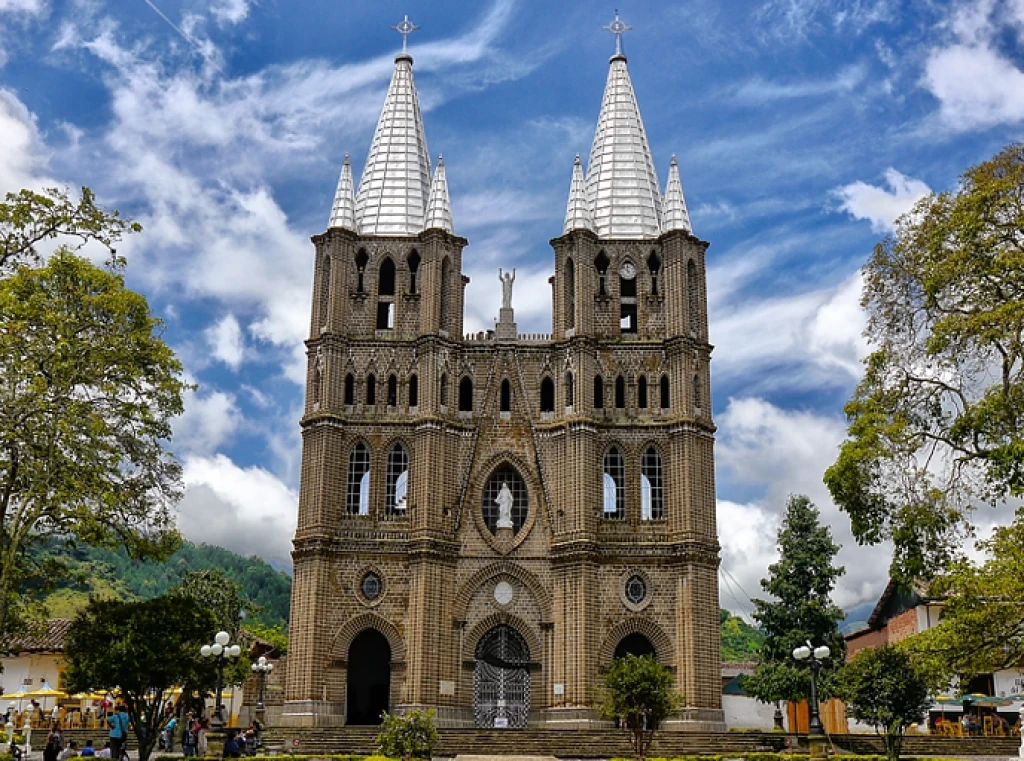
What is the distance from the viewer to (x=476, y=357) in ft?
141

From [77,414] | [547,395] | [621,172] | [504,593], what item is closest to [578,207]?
[621,172]

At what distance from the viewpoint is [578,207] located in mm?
43906

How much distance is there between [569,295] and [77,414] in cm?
2288

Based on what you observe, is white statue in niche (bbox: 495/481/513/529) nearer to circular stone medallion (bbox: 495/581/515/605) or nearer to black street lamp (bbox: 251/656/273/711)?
circular stone medallion (bbox: 495/581/515/605)

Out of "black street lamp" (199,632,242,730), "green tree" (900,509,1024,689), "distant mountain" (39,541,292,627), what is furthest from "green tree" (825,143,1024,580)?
"distant mountain" (39,541,292,627)

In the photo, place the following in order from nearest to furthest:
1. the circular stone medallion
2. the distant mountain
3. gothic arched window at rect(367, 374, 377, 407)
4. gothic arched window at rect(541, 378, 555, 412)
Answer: the circular stone medallion → gothic arched window at rect(367, 374, 377, 407) → gothic arched window at rect(541, 378, 555, 412) → the distant mountain

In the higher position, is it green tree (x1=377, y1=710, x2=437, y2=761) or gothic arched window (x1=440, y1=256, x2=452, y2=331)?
gothic arched window (x1=440, y1=256, x2=452, y2=331)

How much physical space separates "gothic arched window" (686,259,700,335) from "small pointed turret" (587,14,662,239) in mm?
1901

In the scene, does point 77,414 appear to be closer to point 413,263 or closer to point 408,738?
point 408,738

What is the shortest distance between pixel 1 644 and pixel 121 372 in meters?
5.98

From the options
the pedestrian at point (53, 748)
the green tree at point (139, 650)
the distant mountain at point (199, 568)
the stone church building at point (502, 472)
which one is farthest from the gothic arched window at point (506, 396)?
the distant mountain at point (199, 568)

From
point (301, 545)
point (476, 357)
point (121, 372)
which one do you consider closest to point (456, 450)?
point (476, 357)

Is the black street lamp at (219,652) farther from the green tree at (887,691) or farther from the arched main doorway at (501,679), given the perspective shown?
the green tree at (887,691)

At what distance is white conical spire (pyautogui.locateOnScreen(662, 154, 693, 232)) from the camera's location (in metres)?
43.7
